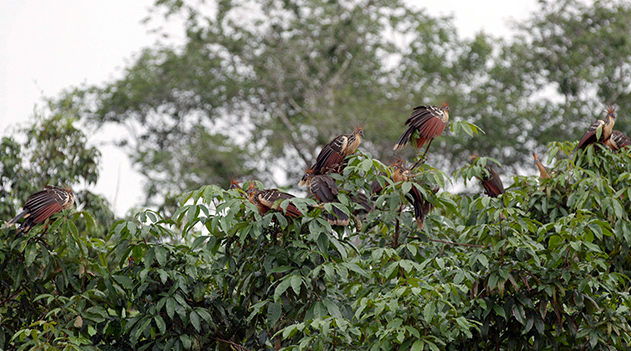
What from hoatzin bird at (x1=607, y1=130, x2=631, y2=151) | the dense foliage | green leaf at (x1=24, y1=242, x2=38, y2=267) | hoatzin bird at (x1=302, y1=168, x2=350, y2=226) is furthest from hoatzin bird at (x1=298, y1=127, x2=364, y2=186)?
hoatzin bird at (x1=607, y1=130, x2=631, y2=151)

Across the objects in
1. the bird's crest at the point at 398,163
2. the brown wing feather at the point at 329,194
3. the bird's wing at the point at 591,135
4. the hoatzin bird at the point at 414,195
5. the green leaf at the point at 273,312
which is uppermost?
the bird's wing at the point at 591,135

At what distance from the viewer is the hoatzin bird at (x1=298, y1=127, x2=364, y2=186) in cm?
328

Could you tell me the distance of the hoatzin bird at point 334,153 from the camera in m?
3.28

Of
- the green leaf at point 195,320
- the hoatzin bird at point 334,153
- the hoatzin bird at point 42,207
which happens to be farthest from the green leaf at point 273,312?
the hoatzin bird at point 42,207

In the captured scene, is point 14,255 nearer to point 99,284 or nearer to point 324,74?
point 99,284

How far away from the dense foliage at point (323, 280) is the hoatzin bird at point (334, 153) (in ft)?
0.42

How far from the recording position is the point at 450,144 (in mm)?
13906

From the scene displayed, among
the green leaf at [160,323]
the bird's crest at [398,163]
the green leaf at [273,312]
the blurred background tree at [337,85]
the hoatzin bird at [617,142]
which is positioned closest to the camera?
the green leaf at [273,312]

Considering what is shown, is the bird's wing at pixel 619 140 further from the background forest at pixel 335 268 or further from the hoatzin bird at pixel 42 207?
the hoatzin bird at pixel 42 207

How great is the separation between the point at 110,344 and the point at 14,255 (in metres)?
0.63

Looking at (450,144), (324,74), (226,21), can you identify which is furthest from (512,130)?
(226,21)

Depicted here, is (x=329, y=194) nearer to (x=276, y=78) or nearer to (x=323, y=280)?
(x=323, y=280)

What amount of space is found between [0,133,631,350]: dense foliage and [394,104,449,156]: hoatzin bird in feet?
0.53

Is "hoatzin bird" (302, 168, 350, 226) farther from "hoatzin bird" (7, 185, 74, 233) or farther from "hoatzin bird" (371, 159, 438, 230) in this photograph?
"hoatzin bird" (7, 185, 74, 233)
